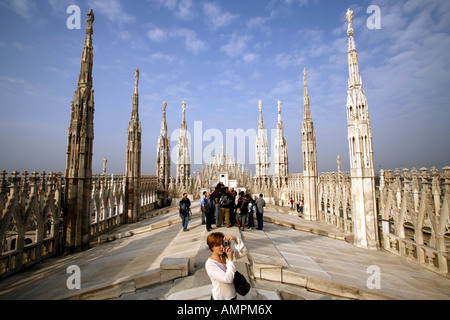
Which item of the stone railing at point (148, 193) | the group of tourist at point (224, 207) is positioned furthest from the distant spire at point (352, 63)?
the stone railing at point (148, 193)

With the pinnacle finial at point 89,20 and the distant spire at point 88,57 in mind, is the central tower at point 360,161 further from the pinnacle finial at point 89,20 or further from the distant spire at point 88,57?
the pinnacle finial at point 89,20

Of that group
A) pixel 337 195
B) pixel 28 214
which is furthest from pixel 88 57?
pixel 337 195

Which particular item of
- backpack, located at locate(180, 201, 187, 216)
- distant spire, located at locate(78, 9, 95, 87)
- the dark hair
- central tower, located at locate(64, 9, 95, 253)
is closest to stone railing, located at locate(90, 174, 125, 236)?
central tower, located at locate(64, 9, 95, 253)

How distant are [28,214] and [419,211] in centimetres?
1491

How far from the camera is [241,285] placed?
95.2 inches

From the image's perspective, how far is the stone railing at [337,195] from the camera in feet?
41.6

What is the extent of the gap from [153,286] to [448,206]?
29.6 feet

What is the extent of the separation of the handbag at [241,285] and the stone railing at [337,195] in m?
12.3

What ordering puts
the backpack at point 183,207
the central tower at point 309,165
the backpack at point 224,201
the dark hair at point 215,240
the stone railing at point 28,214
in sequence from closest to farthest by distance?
the dark hair at point 215,240 < the stone railing at point 28,214 < the backpack at point 224,201 < the backpack at point 183,207 < the central tower at point 309,165

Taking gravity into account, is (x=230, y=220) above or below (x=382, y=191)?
below

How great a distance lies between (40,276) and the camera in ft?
23.2

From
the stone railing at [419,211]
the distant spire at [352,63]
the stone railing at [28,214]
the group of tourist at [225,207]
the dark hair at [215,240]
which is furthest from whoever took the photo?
the distant spire at [352,63]
